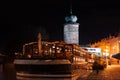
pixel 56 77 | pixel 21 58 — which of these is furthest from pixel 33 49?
pixel 56 77

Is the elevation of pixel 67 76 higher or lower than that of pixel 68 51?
lower

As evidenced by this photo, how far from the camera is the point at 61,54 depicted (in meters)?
39.9

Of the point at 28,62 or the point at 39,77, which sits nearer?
the point at 39,77

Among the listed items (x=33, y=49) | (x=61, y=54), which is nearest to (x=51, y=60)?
(x=61, y=54)

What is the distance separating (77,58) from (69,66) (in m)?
3.04

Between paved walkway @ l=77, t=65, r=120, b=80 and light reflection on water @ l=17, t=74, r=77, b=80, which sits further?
light reflection on water @ l=17, t=74, r=77, b=80

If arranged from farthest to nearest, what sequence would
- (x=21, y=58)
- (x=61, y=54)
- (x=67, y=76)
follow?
(x=21, y=58) < (x=61, y=54) < (x=67, y=76)

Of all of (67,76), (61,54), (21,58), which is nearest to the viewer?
(67,76)

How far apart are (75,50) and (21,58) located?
693 centimetres

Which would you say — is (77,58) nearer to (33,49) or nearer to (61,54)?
(61,54)

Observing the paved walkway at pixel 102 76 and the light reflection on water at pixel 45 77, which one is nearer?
the paved walkway at pixel 102 76

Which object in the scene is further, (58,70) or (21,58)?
(21,58)

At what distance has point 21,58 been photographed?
4312 cm

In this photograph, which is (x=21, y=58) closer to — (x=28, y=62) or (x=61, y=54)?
(x=28, y=62)
